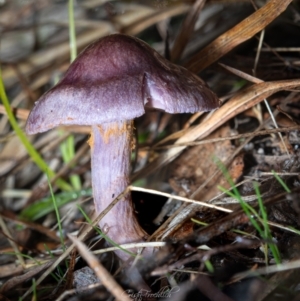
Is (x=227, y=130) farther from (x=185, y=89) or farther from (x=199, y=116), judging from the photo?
(x=185, y=89)

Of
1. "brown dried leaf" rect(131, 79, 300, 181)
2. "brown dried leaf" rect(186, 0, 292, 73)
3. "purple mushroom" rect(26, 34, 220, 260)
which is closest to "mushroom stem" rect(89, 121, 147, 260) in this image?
"purple mushroom" rect(26, 34, 220, 260)

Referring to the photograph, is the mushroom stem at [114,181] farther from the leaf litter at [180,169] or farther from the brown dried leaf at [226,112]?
the brown dried leaf at [226,112]

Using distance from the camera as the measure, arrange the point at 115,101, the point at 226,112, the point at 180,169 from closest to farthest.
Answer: the point at 115,101 < the point at 226,112 < the point at 180,169

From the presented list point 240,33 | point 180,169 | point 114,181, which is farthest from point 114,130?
point 240,33

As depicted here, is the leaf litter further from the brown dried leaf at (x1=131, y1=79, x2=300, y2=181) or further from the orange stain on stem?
the orange stain on stem

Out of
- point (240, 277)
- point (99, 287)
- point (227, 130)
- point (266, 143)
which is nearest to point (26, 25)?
point (227, 130)

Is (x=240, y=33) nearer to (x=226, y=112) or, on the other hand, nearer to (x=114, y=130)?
(x=226, y=112)
